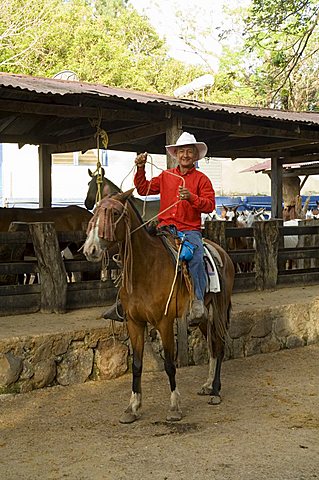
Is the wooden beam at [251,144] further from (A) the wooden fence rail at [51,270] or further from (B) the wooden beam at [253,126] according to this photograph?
(A) the wooden fence rail at [51,270]

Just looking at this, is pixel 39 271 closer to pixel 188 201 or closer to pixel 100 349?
pixel 100 349

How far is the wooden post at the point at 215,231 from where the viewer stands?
28.7ft

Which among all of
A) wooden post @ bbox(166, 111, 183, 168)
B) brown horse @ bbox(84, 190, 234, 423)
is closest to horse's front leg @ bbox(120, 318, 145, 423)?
brown horse @ bbox(84, 190, 234, 423)

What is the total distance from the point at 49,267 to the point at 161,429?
8.96 feet

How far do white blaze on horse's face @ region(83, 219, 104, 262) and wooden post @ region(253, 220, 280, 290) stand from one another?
181 inches

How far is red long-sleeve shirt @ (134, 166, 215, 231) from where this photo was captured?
579cm

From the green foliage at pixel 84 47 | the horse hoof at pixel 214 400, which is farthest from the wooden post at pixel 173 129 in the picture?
the green foliage at pixel 84 47

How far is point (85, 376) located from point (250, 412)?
182cm

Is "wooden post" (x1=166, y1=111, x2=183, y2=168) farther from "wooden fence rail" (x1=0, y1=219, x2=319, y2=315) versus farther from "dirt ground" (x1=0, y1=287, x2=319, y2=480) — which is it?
"dirt ground" (x1=0, y1=287, x2=319, y2=480)

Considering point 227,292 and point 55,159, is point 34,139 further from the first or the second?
point 55,159

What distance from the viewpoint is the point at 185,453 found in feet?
15.6

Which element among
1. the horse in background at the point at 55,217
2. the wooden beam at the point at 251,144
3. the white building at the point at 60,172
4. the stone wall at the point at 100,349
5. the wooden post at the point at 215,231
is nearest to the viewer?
the stone wall at the point at 100,349

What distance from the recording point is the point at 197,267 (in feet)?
19.0

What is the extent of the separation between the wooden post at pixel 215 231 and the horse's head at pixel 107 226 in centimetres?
350
